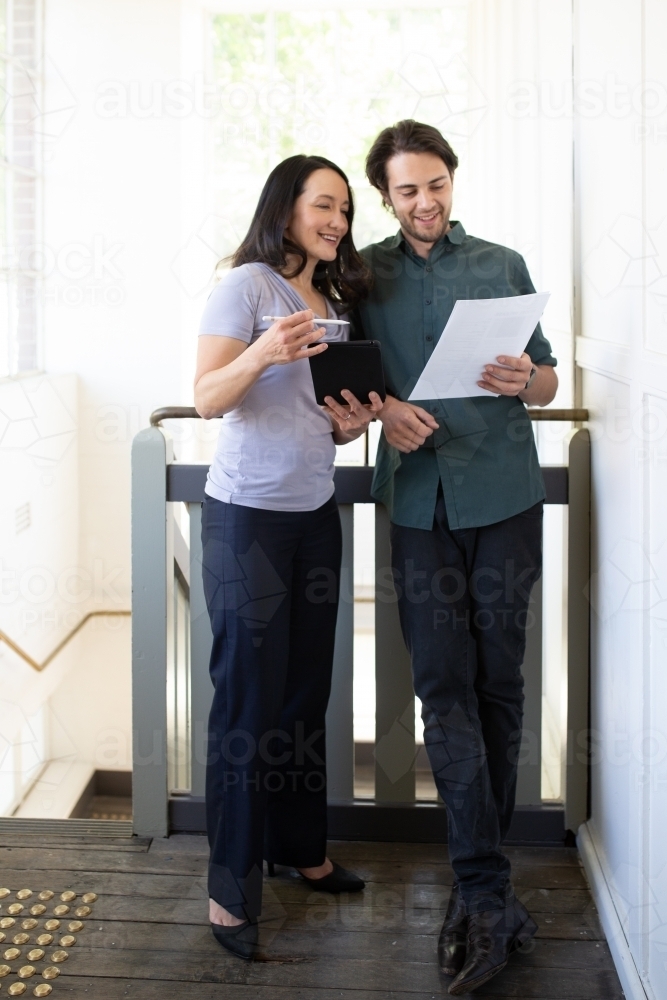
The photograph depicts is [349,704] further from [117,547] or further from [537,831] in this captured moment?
[117,547]

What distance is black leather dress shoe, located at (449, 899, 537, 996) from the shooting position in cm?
151

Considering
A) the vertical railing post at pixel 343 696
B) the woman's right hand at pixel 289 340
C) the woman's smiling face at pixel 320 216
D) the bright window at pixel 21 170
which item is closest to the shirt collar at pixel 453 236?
the woman's smiling face at pixel 320 216

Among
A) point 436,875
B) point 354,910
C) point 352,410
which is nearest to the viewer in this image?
point 352,410

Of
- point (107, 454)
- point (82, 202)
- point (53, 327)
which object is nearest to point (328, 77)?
point (82, 202)

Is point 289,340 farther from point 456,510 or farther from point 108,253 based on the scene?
point 108,253

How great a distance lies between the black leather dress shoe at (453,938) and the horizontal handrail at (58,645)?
2.18 meters

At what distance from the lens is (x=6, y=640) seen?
3543 millimetres

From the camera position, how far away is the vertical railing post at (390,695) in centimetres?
196


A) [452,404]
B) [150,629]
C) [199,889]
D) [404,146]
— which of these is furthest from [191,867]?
[404,146]

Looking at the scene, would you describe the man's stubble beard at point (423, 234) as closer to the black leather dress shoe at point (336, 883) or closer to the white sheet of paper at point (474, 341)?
the white sheet of paper at point (474, 341)

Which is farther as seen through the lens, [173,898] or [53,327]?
[53,327]

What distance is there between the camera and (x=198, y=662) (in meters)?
2.02

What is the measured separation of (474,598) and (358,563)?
3225 millimetres

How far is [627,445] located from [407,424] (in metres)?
0.36
